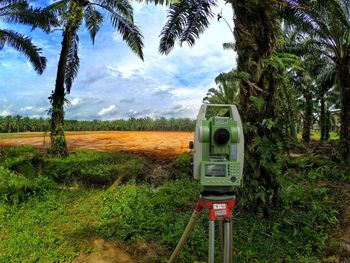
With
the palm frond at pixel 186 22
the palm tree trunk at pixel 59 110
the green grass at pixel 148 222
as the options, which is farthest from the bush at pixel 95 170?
the palm frond at pixel 186 22

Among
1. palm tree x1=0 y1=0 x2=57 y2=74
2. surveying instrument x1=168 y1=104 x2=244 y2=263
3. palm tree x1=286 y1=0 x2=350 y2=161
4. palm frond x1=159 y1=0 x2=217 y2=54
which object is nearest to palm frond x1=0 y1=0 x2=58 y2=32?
palm tree x1=0 y1=0 x2=57 y2=74

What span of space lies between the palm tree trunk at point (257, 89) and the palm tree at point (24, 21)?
29.8 ft

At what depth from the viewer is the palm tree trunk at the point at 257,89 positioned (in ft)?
16.6

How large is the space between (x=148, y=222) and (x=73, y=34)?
8.69 m

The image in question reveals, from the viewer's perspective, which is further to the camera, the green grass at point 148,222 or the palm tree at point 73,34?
the palm tree at point 73,34

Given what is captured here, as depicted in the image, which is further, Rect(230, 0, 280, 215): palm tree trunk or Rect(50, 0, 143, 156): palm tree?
Rect(50, 0, 143, 156): palm tree

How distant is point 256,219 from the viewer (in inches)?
198

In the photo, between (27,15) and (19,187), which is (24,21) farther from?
(19,187)

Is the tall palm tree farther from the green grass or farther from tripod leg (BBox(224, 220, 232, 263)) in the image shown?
tripod leg (BBox(224, 220, 232, 263))

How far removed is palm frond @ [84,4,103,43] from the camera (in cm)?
1320

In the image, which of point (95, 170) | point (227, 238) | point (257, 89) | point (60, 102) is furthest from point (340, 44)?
point (227, 238)

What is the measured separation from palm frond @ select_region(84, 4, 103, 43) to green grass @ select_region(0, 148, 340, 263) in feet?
24.4

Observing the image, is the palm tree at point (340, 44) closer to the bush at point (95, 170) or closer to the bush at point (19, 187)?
the bush at point (95, 170)

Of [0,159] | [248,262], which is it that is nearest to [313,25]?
[248,262]
